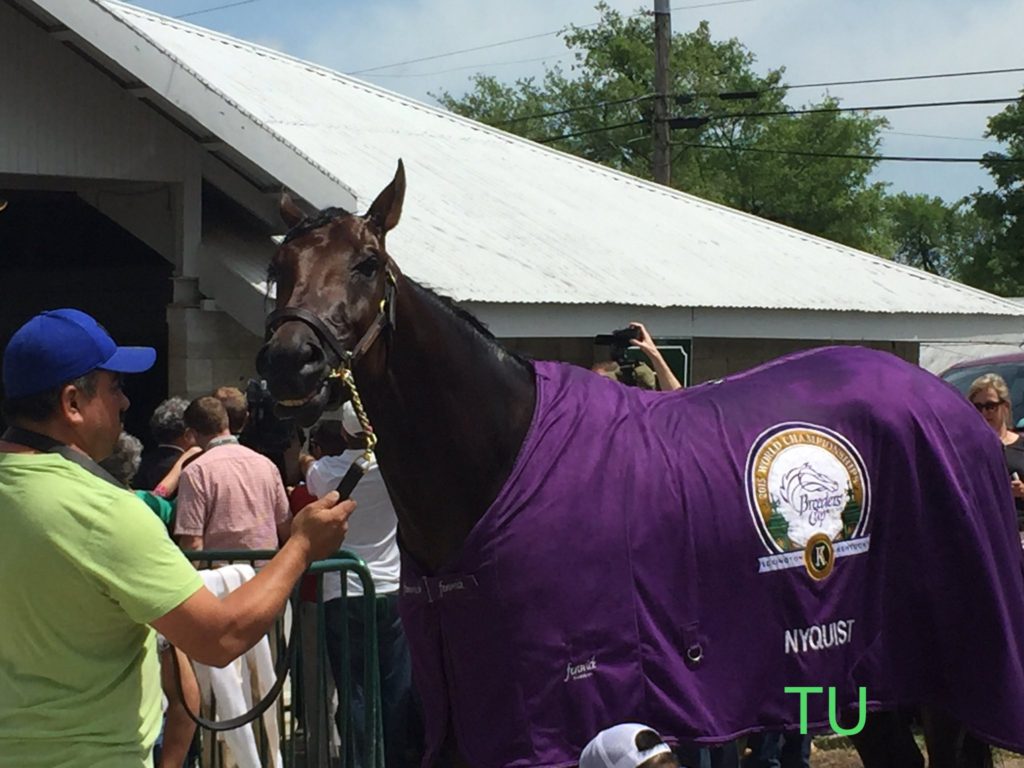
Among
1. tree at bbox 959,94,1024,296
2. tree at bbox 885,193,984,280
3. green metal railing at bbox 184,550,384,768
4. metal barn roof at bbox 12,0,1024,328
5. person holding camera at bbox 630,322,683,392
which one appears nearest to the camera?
green metal railing at bbox 184,550,384,768

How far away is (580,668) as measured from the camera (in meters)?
3.80

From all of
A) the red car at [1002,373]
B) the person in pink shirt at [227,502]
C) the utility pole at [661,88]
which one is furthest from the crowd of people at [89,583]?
the utility pole at [661,88]

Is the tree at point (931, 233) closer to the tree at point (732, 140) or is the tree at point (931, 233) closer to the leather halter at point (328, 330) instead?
the tree at point (732, 140)

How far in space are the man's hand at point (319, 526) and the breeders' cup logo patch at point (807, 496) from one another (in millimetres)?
1553

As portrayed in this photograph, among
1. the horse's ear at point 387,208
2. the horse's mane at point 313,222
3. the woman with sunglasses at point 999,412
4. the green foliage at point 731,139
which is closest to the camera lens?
the horse's mane at point 313,222

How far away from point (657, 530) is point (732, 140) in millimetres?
53227

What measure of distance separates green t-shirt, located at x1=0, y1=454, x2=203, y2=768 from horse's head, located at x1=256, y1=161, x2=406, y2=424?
63 centimetres

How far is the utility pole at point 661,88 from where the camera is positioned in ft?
78.6

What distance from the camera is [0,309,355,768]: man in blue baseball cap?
288 centimetres

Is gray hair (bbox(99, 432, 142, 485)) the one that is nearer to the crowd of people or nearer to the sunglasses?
the crowd of people

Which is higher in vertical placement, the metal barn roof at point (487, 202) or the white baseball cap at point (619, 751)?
the metal barn roof at point (487, 202)

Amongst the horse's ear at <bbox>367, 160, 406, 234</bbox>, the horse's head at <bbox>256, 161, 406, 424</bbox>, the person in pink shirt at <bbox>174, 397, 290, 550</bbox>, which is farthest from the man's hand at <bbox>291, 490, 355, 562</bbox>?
the person in pink shirt at <bbox>174, 397, 290, 550</bbox>

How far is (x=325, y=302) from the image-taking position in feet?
12.1

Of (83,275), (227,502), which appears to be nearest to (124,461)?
(227,502)
